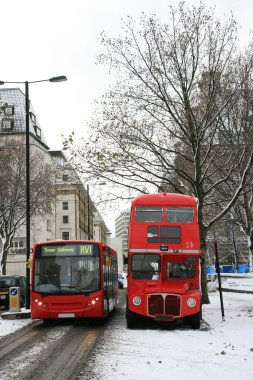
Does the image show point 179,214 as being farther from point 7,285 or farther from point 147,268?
point 7,285

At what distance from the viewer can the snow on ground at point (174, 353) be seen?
335 inches

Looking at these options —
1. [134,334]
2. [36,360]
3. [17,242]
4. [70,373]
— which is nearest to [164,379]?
[70,373]

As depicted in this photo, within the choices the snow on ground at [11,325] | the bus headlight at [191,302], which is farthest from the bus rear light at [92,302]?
the bus headlight at [191,302]

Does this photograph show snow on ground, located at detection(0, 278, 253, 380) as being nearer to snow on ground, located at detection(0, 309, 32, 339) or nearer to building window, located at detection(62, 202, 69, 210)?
snow on ground, located at detection(0, 309, 32, 339)

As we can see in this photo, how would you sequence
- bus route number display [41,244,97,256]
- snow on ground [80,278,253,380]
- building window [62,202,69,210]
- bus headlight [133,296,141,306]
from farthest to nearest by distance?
building window [62,202,69,210], bus route number display [41,244,97,256], bus headlight [133,296,141,306], snow on ground [80,278,253,380]

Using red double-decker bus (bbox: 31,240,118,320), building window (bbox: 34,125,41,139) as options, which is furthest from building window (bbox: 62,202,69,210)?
red double-decker bus (bbox: 31,240,118,320)

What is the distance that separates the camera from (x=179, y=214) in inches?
656

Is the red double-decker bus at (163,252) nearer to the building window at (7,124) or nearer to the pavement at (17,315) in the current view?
the pavement at (17,315)

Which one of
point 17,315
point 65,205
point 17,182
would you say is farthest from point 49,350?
point 65,205

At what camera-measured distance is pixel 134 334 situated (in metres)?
14.0

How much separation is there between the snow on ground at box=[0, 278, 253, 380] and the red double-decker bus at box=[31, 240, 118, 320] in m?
0.92

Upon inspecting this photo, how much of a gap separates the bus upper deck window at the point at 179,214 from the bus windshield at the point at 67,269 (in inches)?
103

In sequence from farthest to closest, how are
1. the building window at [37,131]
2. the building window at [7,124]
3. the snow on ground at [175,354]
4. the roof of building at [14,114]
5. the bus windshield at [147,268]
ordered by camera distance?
the building window at [37,131], the roof of building at [14,114], the building window at [7,124], the bus windshield at [147,268], the snow on ground at [175,354]

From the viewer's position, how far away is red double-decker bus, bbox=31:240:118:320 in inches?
650
